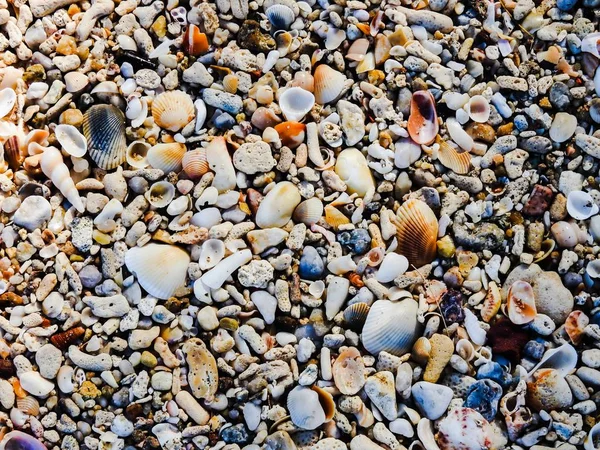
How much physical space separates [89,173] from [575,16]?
7.00 feet

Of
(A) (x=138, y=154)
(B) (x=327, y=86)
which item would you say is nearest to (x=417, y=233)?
(B) (x=327, y=86)

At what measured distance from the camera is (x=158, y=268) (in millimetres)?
2244

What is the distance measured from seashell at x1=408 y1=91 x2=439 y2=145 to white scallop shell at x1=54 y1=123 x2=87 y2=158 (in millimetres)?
1286

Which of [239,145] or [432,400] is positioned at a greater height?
[239,145]

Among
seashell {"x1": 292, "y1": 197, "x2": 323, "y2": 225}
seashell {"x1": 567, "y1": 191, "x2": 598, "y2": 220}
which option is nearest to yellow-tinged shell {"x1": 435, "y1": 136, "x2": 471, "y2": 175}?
seashell {"x1": 567, "y1": 191, "x2": 598, "y2": 220}

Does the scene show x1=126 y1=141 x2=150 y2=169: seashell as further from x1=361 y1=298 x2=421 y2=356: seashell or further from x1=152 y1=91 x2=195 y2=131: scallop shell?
x1=361 y1=298 x2=421 y2=356: seashell

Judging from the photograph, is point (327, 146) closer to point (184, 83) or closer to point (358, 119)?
point (358, 119)

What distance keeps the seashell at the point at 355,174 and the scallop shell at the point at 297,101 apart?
24 centimetres

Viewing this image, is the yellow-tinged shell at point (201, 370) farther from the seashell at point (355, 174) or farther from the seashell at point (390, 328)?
the seashell at point (355, 174)

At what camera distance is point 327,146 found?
246cm

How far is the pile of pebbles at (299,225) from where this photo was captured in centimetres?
218

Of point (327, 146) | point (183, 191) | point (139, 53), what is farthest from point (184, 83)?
point (327, 146)

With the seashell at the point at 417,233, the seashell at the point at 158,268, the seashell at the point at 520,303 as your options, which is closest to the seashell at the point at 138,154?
the seashell at the point at 158,268

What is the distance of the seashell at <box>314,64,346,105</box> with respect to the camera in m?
2.49
